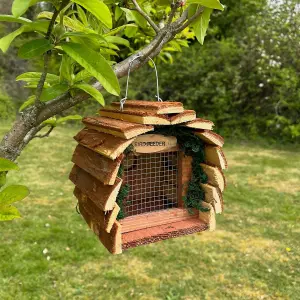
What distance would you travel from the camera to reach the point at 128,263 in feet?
11.0

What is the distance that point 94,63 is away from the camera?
0.80 metres

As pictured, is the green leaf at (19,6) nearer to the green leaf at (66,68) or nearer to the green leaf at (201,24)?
the green leaf at (66,68)

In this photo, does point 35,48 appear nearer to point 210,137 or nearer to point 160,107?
point 160,107

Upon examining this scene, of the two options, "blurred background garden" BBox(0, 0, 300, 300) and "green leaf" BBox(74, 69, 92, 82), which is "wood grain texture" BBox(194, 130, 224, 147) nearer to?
"green leaf" BBox(74, 69, 92, 82)

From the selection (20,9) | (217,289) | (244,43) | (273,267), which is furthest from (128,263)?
(244,43)

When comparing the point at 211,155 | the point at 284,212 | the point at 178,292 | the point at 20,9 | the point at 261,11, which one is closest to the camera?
the point at 20,9

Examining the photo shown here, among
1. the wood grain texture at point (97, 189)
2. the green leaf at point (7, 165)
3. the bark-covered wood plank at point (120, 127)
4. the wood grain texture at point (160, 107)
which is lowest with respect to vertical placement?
the wood grain texture at point (97, 189)

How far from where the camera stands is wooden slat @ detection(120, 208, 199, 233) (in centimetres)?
146

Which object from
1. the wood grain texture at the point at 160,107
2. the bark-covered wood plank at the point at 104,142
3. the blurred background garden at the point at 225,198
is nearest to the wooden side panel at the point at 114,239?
the bark-covered wood plank at the point at 104,142

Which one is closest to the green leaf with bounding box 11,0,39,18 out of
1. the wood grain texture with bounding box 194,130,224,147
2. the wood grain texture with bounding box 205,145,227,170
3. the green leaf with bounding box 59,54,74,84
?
the green leaf with bounding box 59,54,74,84

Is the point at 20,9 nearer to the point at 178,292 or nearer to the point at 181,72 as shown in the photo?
the point at 178,292

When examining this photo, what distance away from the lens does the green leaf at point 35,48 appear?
0.80 metres

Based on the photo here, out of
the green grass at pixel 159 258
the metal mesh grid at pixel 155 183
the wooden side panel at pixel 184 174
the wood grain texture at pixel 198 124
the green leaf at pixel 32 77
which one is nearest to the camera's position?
the green leaf at pixel 32 77

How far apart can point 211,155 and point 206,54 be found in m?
9.30
